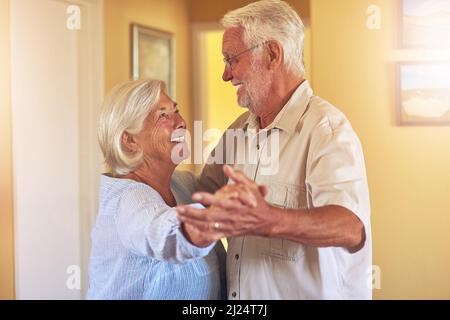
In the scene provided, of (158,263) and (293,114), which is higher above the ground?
(293,114)

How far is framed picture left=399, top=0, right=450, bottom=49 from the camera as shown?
1094mm

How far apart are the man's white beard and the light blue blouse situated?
0.16 meters

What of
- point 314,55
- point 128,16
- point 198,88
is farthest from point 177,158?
point 128,16

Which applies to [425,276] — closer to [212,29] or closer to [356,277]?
[356,277]

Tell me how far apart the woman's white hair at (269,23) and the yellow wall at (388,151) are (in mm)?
267

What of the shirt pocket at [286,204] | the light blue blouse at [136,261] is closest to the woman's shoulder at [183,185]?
the light blue blouse at [136,261]

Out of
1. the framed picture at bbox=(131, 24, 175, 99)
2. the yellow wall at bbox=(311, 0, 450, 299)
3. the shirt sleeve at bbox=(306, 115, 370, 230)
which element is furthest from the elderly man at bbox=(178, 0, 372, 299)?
the framed picture at bbox=(131, 24, 175, 99)

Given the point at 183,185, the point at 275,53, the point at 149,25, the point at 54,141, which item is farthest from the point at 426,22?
the point at 54,141

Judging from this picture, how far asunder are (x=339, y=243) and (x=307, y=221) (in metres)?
0.06

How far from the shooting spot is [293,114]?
2.91ft

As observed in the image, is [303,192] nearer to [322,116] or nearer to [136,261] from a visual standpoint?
[322,116]

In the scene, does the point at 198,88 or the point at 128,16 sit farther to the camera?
the point at 128,16

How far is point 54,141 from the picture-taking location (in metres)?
1.27

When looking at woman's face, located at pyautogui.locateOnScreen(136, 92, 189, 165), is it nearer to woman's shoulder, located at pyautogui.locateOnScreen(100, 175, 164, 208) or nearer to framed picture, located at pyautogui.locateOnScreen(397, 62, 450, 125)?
woman's shoulder, located at pyautogui.locateOnScreen(100, 175, 164, 208)
